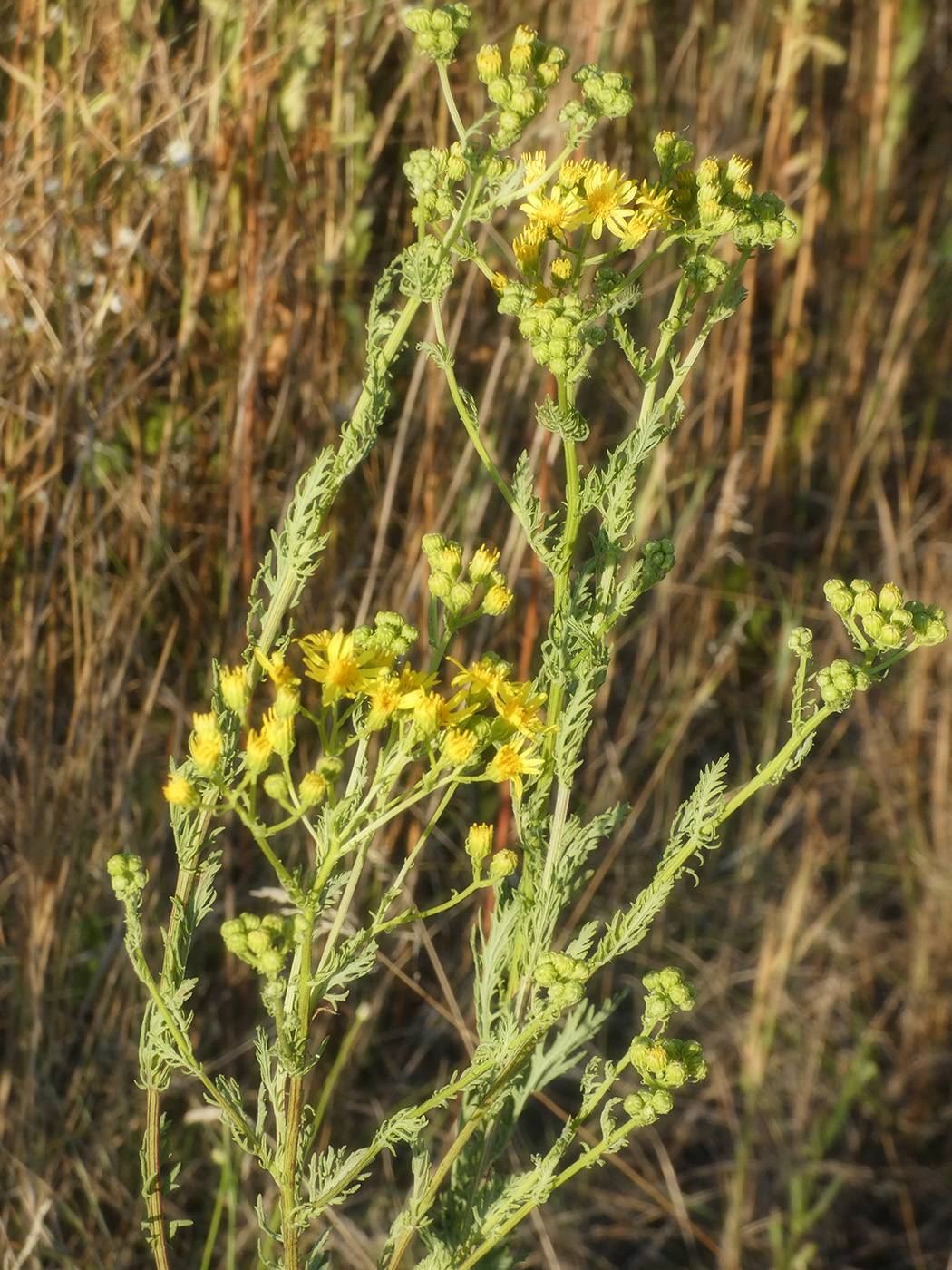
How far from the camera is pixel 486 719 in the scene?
970mm

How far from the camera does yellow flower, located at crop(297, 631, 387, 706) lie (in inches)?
36.6

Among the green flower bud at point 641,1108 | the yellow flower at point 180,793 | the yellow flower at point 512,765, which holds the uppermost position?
the yellow flower at point 180,793

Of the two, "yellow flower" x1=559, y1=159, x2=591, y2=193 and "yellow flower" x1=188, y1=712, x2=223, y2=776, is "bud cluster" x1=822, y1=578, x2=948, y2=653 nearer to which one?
"yellow flower" x1=559, y1=159, x2=591, y2=193

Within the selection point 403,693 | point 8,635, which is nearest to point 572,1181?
point 8,635

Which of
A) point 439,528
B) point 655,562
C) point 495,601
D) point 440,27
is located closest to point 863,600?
point 655,562

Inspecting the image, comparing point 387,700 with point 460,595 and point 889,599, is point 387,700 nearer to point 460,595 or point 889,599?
point 460,595

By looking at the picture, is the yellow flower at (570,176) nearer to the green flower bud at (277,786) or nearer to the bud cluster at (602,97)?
the bud cluster at (602,97)

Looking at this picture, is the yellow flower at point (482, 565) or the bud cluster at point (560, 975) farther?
the yellow flower at point (482, 565)

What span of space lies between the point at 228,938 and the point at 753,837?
1.99 metres

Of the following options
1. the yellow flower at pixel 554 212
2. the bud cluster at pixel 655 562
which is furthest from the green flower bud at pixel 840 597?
the yellow flower at pixel 554 212

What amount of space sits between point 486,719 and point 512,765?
6 centimetres

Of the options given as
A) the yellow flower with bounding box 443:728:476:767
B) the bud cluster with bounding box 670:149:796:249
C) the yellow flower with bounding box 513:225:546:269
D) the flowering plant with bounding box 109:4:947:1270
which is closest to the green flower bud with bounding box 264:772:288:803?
the flowering plant with bounding box 109:4:947:1270

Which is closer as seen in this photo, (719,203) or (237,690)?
(237,690)

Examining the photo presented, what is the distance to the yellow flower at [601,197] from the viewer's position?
1073mm
